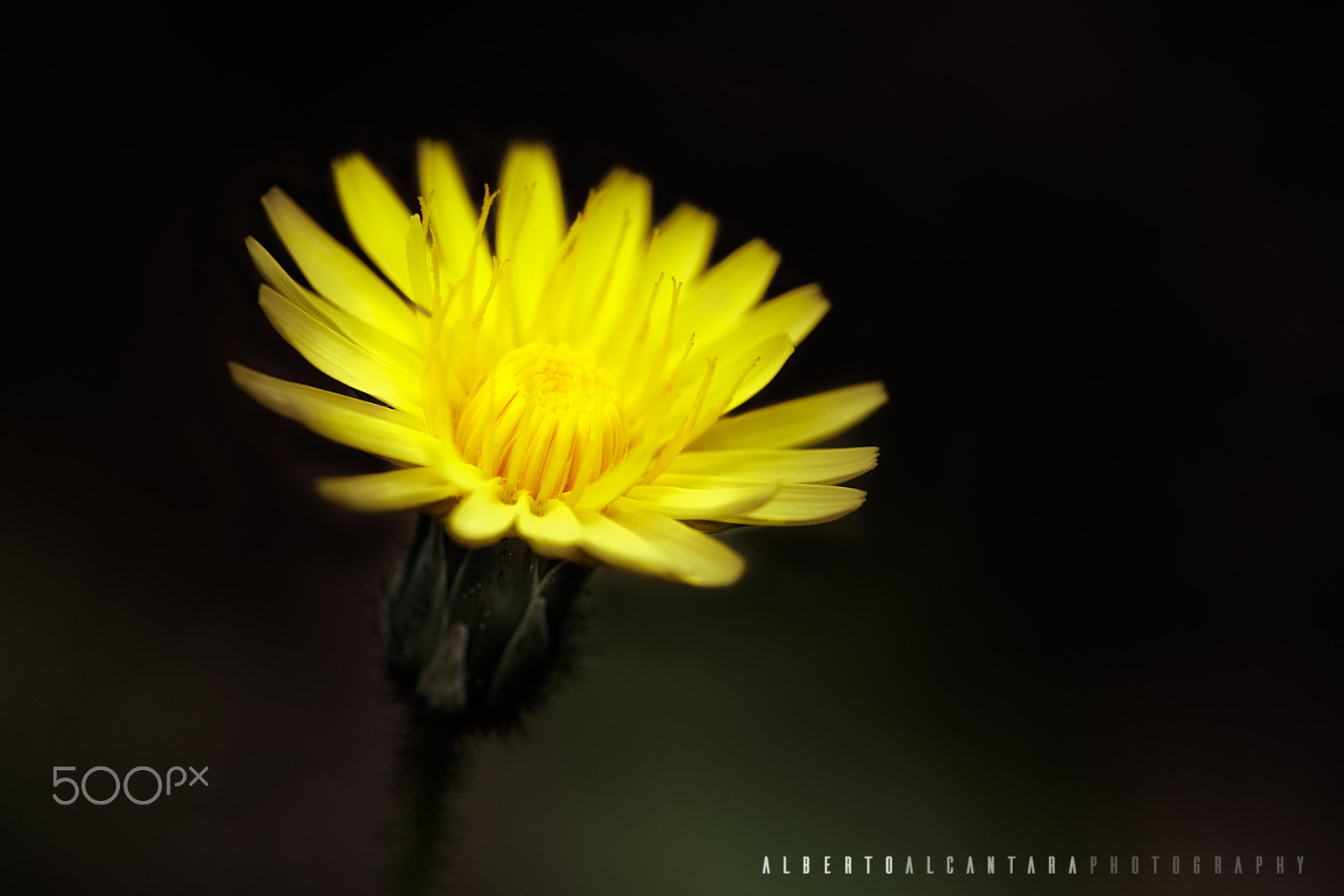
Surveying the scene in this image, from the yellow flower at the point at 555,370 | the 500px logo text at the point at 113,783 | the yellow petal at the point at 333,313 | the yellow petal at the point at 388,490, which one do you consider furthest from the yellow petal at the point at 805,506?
the 500px logo text at the point at 113,783

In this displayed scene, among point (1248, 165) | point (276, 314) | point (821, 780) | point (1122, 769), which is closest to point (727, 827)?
point (821, 780)

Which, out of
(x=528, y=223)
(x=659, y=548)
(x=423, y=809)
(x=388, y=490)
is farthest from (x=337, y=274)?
(x=423, y=809)

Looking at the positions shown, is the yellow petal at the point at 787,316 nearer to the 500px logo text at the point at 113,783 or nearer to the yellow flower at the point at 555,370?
the yellow flower at the point at 555,370

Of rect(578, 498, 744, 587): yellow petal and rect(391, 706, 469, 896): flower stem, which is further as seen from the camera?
rect(391, 706, 469, 896): flower stem

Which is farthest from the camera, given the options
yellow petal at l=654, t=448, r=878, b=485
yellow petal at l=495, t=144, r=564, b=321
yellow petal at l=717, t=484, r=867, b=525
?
yellow petal at l=495, t=144, r=564, b=321

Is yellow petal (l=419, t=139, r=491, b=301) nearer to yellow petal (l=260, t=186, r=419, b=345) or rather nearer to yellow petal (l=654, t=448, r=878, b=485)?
yellow petal (l=260, t=186, r=419, b=345)

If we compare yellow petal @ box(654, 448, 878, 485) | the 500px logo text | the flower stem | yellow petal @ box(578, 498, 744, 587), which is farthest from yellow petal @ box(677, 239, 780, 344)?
the 500px logo text
